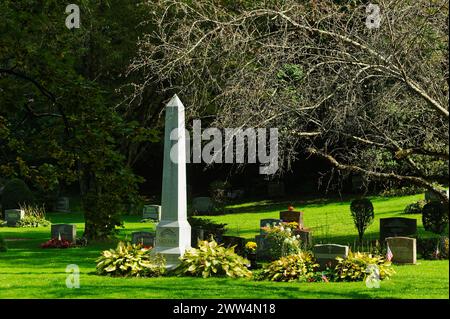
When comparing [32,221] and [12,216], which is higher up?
[12,216]

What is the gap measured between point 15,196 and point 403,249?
26.4 metres

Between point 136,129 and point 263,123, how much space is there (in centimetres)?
391

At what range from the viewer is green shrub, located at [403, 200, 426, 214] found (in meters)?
30.0

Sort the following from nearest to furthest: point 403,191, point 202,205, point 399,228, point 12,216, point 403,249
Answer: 1. point 403,249
2. point 399,228
3. point 12,216
4. point 403,191
5. point 202,205

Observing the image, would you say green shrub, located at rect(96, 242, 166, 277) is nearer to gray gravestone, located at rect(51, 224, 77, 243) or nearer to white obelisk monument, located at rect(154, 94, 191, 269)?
white obelisk monument, located at rect(154, 94, 191, 269)

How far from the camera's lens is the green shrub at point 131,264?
54.2ft

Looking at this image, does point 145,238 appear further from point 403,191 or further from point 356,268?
point 403,191

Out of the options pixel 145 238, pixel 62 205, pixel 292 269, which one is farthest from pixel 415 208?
Answer: pixel 62 205

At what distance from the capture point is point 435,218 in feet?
76.6

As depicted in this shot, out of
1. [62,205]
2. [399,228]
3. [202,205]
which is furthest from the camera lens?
[62,205]

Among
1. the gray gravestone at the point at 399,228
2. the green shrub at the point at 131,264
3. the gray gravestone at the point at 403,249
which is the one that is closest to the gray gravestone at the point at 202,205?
the gray gravestone at the point at 399,228

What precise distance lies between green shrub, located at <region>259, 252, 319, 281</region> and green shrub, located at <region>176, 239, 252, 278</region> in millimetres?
571

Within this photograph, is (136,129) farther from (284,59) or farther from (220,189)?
(220,189)

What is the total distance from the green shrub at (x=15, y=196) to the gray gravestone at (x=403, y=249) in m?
25.3
